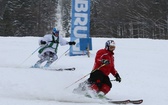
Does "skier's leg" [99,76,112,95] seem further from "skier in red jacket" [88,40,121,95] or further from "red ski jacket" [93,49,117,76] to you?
"red ski jacket" [93,49,117,76]

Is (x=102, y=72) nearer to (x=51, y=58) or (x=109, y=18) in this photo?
(x=51, y=58)

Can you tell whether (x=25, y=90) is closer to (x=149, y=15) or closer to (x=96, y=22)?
(x=149, y=15)

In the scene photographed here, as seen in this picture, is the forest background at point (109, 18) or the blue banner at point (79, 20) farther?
the forest background at point (109, 18)

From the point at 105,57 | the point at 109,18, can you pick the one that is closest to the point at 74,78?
the point at 105,57

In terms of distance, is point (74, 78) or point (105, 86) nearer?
point (105, 86)

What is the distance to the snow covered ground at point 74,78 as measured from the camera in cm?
644

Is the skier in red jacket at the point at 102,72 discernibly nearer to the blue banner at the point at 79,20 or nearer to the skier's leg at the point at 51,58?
the skier's leg at the point at 51,58

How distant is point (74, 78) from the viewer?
8.81 m

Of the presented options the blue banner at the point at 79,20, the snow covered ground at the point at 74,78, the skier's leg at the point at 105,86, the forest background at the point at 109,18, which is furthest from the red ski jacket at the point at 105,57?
the forest background at the point at 109,18

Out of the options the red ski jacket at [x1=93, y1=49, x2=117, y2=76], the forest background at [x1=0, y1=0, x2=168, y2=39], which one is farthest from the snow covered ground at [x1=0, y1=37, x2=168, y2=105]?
the forest background at [x1=0, y1=0, x2=168, y2=39]

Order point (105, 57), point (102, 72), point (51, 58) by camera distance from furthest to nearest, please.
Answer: point (51, 58) < point (102, 72) < point (105, 57)

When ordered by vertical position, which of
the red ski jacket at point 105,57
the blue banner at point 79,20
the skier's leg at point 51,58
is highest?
the blue banner at point 79,20

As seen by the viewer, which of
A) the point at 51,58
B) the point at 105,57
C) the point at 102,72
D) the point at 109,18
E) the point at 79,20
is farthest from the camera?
the point at 109,18

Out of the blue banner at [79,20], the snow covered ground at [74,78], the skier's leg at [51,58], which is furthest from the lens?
the blue banner at [79,20]
